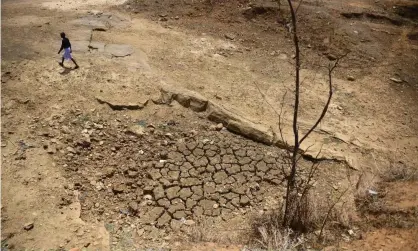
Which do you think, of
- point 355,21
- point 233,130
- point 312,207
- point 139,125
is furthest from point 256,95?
point 355,21

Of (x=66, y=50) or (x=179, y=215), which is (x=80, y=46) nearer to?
(x=66, y=50)

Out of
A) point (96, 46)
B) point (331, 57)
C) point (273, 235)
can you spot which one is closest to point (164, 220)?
point (273, 235)

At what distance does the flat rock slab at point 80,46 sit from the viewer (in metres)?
6.26

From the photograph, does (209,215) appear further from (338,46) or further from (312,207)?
(338,46)

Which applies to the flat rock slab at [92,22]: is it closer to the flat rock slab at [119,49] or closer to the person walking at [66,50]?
the flat rock slab at [119,49]

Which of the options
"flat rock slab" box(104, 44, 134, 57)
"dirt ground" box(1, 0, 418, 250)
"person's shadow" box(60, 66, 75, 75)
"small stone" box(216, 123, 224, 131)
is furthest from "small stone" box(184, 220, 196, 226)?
"flat rock slab" box(104, 44, 134, 57)

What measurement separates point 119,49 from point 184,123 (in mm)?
2277

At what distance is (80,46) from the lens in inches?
251

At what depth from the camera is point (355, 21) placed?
8078 mm

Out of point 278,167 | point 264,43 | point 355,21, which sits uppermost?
point 355,21

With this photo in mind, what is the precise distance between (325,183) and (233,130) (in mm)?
1468

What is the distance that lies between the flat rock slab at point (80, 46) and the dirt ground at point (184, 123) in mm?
17

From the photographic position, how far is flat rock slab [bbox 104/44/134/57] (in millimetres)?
6322

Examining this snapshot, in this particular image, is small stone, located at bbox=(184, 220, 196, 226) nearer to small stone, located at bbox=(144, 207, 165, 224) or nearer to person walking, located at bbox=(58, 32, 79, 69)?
small stone, located at bbox=(144, 207, 165, 224)
